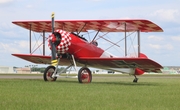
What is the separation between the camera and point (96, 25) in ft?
61.9

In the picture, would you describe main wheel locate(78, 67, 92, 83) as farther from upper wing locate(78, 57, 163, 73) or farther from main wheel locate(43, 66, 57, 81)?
main wheel locate(43, 66, 57, 81)

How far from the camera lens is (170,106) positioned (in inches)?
306

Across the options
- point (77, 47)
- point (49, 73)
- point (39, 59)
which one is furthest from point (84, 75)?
point (39, 59)

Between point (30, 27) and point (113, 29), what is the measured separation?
184 inches

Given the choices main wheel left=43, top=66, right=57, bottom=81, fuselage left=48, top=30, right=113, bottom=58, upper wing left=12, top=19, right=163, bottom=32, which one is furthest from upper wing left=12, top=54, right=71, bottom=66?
upper wing left=12, top=19, right=163, bottom=32

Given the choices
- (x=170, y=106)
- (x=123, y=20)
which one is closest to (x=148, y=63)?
(x=123, y=20)

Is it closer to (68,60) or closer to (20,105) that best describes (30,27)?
(68,60)

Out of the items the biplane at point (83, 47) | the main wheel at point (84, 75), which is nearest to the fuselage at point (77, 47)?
the biplane at point (83, 47)

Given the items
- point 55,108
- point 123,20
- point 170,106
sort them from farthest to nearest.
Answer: point 123,20 → point 170,106 → point 55,108

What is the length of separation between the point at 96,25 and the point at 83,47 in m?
1.40

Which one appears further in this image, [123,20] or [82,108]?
[123,20]

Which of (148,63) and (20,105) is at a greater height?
(148,63)

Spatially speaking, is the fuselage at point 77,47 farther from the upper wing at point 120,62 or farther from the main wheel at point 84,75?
the main wheel at point 84,75

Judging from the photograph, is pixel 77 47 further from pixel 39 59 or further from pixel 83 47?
pixel 39 59
